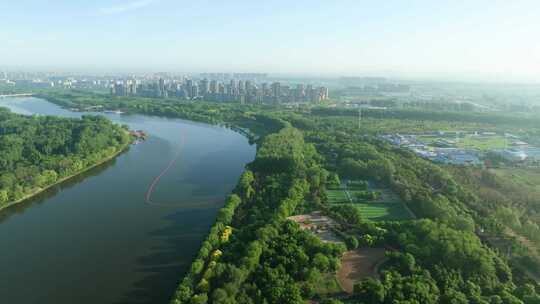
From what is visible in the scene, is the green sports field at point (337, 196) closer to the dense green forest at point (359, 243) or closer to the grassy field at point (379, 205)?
the grassy field at point (379, 205)

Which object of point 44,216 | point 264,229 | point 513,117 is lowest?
point 44,216

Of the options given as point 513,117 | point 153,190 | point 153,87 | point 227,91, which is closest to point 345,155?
point 153,190

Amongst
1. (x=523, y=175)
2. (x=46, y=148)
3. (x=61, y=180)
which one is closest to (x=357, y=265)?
(x=523, y=175)

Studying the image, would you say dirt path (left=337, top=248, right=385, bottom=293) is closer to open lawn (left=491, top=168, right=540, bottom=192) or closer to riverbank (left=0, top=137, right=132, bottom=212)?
open lawn (left=491, top=168, right=540, bottom=192)

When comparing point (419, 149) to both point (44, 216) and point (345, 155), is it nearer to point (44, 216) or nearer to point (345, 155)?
point (345, 155)

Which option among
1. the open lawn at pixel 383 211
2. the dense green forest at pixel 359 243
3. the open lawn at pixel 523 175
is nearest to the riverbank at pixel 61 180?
the dense green forest at pixel 359 243
